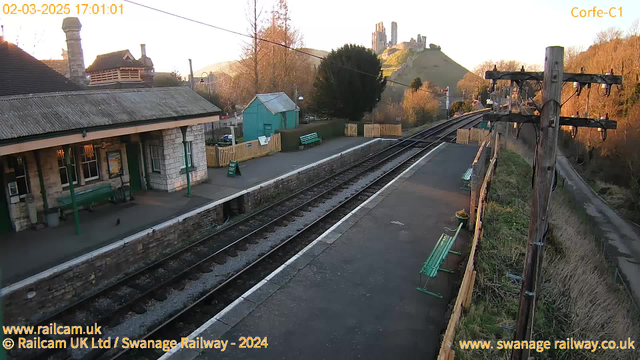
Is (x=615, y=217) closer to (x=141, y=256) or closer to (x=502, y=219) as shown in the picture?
(x=502, y=219)

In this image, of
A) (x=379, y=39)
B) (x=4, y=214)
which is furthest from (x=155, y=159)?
(x=379, y=39)

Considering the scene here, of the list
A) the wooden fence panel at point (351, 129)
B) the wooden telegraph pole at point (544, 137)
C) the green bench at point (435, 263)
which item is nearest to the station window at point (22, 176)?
the green bench at point (435, 263)

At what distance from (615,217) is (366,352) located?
21268 mm

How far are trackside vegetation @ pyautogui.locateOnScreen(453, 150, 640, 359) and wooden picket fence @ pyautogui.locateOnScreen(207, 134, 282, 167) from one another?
12.0 m

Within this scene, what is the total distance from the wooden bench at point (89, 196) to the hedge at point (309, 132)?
39.7 ft

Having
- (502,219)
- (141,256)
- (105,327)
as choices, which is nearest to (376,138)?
(502,219)

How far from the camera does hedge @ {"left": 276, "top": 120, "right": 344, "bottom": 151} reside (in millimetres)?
23938

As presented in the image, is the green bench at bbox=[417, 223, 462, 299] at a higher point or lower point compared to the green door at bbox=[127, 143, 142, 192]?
lower

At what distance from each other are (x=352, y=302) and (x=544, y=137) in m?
4.39

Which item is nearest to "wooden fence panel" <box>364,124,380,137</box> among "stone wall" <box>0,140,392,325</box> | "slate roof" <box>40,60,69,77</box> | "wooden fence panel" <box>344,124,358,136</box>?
"wooden fence panel" <box>344,124,358,136</box>

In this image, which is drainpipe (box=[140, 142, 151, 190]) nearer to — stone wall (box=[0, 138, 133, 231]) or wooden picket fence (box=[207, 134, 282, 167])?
stone wall (box=[0, 138, 133, 231])

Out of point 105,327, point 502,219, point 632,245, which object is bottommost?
point 632,245

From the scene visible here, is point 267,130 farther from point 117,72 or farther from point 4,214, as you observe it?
point 4,214

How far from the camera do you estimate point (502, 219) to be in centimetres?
1188
